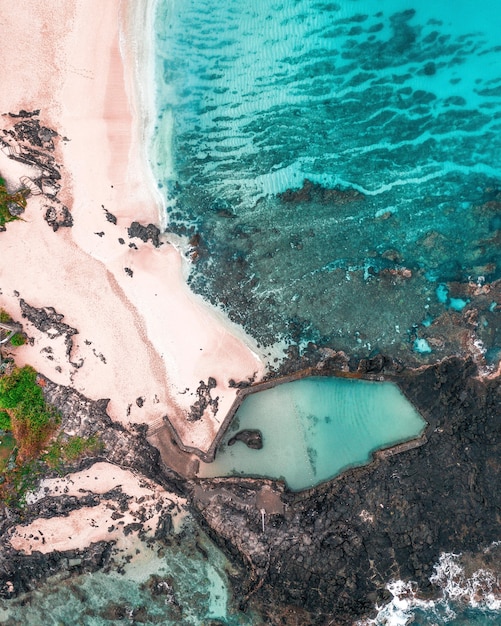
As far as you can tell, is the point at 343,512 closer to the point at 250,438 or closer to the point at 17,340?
the point at 250,438

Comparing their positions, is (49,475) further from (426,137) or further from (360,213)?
(426,137)

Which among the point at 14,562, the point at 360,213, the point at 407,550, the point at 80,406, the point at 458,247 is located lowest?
the point at 407,550

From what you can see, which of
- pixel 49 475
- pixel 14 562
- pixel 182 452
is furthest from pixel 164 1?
pixel 14 562

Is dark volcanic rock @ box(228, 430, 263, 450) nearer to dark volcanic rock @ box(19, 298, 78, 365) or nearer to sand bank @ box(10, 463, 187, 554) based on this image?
sand bank @ box(10, 463, 187, 554)

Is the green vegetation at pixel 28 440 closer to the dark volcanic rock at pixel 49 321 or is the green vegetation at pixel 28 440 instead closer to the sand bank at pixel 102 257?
the sand bank at pixel 102 257

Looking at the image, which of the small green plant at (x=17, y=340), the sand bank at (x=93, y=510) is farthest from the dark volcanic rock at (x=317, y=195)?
the sand bank at (x=93, y=510)

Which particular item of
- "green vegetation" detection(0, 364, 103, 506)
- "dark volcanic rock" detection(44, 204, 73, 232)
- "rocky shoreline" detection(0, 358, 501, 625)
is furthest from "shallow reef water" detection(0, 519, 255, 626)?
"dark volcanic rock" detection(44, 204, 73, 232)
